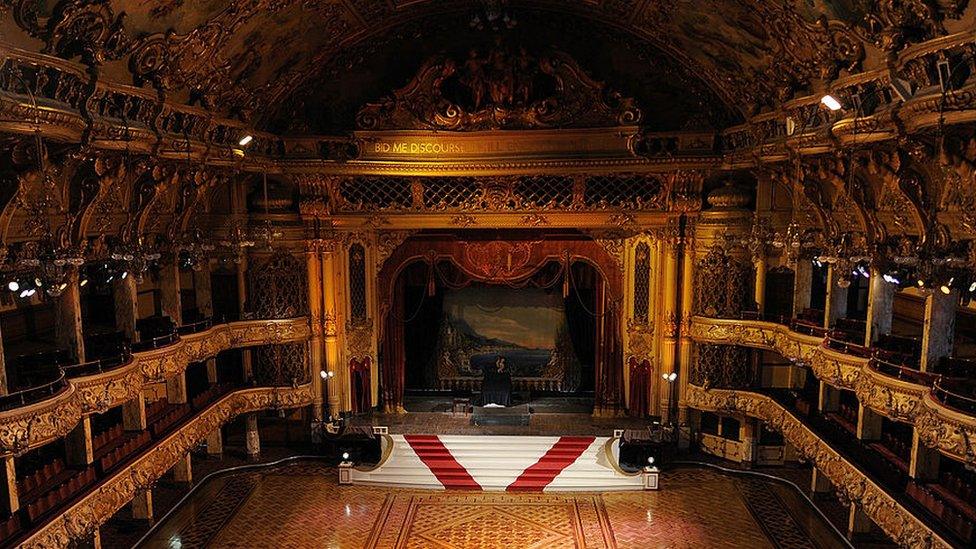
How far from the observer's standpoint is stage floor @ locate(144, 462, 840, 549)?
12.8 meters

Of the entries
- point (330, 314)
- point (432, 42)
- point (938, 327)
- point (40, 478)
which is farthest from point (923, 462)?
point (40, 478)

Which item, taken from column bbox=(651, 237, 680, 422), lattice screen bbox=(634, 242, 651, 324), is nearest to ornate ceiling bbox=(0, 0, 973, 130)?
column bbox=(651, 237, 680, 422)

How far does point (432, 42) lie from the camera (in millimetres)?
15977

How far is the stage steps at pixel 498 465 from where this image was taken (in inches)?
601

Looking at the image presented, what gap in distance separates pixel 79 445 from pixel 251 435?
18.6ft

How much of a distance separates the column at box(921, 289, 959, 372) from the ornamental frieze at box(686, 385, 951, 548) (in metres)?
2.33

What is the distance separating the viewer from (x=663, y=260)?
1680 cm

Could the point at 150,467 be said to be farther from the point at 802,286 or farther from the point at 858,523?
the point at 802,286

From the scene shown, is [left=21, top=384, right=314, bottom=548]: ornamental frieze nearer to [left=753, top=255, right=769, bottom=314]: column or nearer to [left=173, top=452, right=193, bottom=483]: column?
[left=173, top=452, right=193, bottom=483]: column

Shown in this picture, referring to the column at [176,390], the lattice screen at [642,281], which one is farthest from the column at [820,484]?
the column at [176,390]

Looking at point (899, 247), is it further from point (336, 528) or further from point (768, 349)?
point (336, 528)

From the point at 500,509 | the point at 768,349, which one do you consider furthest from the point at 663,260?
the point at 500,509

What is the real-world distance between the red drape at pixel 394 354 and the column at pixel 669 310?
7.17 m

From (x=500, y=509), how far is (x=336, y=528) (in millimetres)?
3507
